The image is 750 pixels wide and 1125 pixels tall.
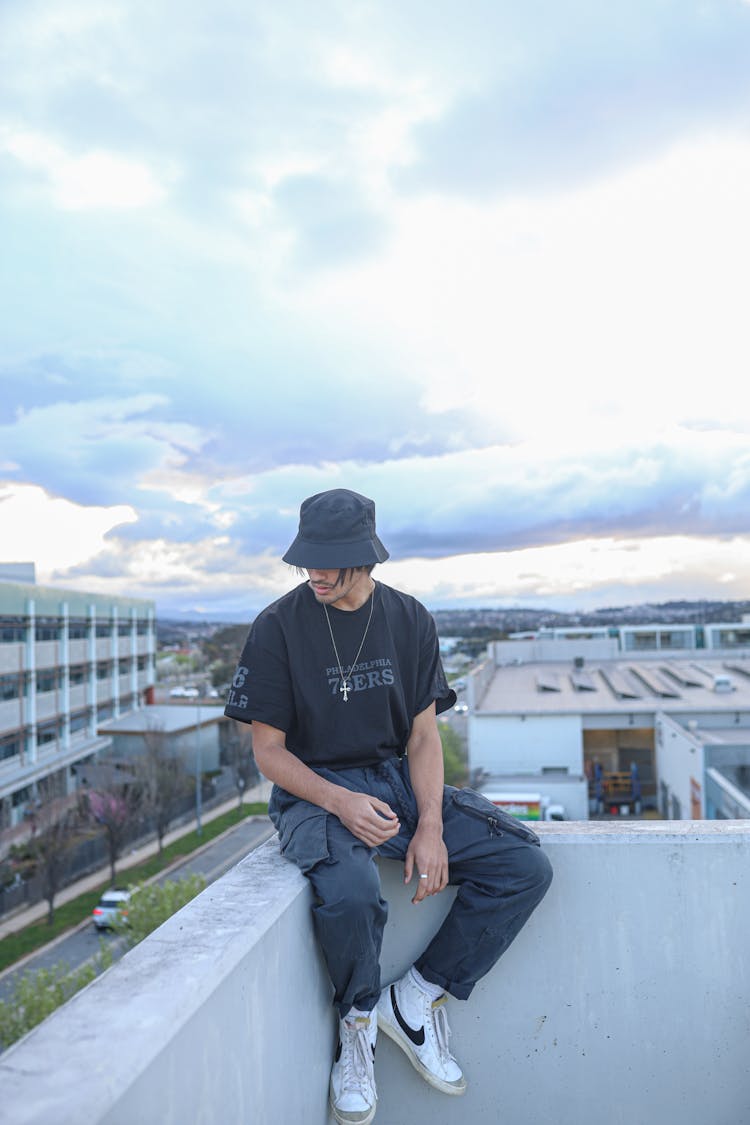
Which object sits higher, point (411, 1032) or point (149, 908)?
point (411, 1032)

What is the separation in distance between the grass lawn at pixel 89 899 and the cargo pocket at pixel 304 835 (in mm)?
17550

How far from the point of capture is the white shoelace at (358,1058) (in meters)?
2.02

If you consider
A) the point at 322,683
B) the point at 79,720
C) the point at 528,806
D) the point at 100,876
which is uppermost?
the point at 322,683

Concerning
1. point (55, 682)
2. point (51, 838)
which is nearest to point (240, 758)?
point (55, 682)

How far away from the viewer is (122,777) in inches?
1110

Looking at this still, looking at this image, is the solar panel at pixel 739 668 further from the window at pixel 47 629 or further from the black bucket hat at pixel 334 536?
the black bucket hat at pixel 334 536

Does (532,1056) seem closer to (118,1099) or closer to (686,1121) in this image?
(686,1121)

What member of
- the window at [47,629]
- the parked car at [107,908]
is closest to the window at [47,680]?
the window at [47,629]

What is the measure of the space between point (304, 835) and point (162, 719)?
34.6 m

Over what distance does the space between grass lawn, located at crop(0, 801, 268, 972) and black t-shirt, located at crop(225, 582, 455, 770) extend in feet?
57.7

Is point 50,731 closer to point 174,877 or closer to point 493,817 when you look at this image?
point 174,877

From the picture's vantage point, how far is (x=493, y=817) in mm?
2221

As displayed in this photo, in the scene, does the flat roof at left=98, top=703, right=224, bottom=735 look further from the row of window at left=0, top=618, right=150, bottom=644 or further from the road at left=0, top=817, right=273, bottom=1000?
the road at left=0, top=817, right=273, bottom=1000

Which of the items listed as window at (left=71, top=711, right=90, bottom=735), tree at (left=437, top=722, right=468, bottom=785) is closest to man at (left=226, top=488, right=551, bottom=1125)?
tree at (left=437, top=722, right=468, bottom=785)
